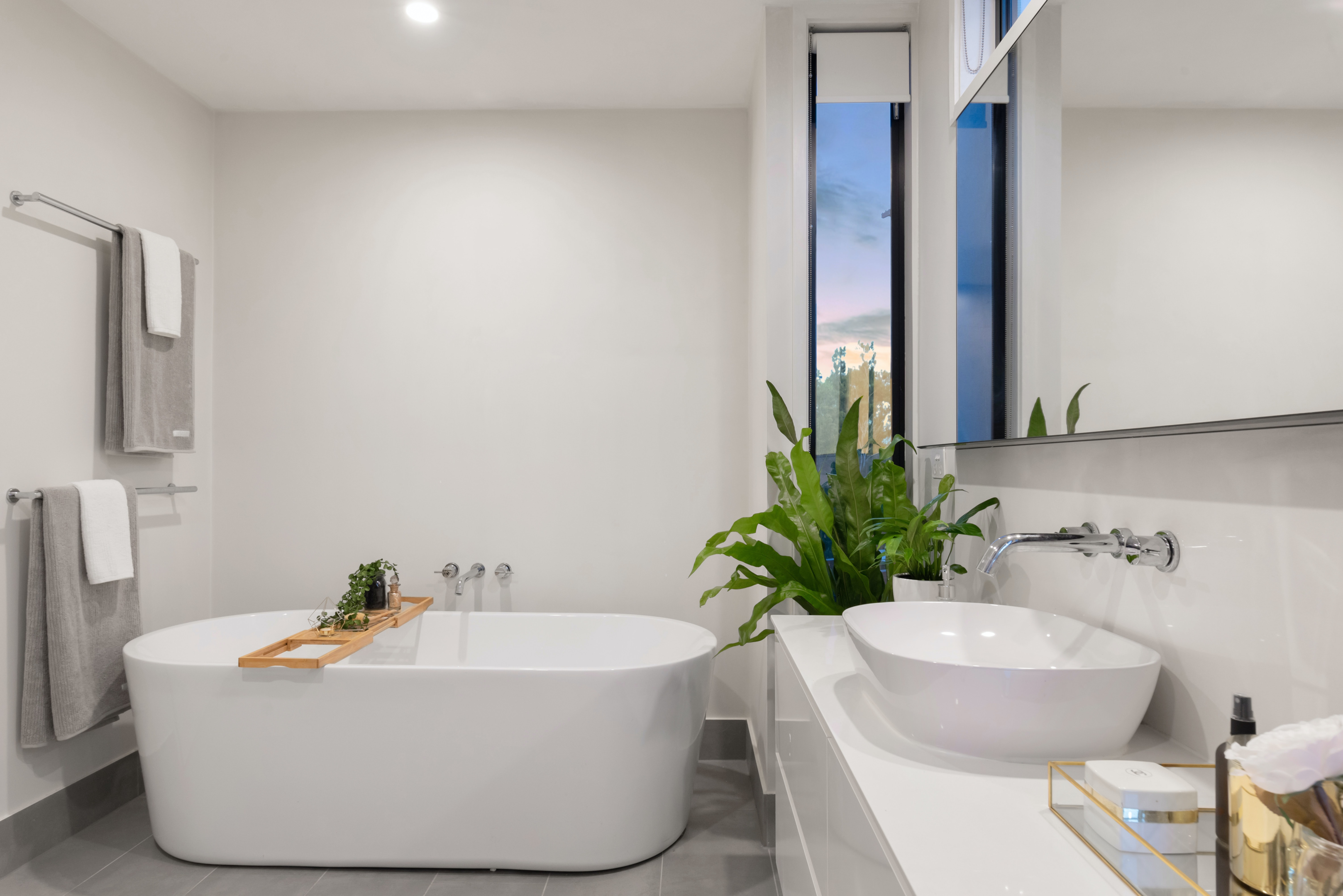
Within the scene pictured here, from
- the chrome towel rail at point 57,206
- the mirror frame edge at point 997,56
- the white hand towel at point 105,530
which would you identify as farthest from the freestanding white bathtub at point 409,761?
the mirror frame edge at point 997,56

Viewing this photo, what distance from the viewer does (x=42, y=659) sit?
6.97 feet

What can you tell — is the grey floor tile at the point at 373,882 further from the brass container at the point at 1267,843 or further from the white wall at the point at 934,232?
the brass container at the point at 1267,843

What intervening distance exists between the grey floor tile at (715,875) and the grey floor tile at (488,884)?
0.36 metres

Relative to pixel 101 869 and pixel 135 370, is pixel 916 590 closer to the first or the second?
pixel 101 869

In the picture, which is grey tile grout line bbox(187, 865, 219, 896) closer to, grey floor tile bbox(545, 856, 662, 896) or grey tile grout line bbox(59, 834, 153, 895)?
grey tile grout line bbox(59, 834, 153, 895)

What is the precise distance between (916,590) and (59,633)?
239cm

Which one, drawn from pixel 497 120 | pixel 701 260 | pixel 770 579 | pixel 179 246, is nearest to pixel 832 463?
pixel 770 579

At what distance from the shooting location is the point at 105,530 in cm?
224

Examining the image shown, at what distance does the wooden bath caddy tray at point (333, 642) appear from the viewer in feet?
6.45

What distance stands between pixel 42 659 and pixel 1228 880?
2757 millimetres

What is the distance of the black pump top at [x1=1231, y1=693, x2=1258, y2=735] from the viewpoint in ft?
2.10

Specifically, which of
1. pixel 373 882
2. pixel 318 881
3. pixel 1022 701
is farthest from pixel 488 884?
pixel 1022 701

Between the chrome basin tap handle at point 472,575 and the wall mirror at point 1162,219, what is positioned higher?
the wall mirror at point 1162,219

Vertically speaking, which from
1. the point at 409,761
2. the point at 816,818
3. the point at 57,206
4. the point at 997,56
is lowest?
the point at 409,761
